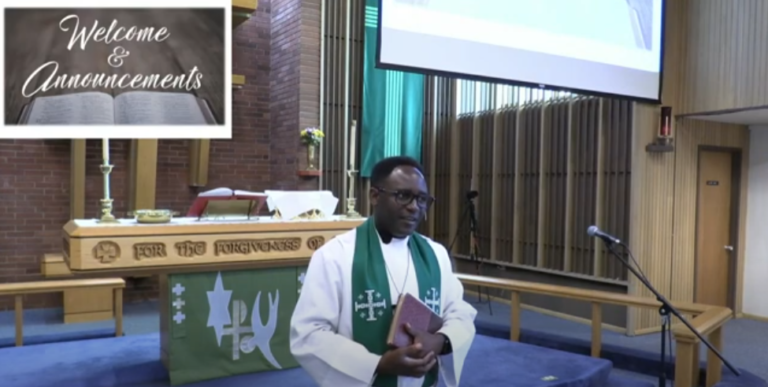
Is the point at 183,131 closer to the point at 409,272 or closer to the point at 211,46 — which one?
the point at 211,46

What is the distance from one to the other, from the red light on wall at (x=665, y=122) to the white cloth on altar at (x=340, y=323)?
4393 millimetres

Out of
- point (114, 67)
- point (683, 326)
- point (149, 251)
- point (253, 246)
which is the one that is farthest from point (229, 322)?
point (683, 326)

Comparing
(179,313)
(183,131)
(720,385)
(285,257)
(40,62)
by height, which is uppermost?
(40,62)

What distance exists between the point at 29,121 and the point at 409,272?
1525mm

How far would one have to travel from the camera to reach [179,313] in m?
3.19

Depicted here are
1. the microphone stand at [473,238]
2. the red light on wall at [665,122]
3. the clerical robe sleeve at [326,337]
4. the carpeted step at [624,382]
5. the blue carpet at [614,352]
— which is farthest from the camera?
the microphone stand at [473,238]

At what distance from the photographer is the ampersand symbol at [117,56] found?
225 cm

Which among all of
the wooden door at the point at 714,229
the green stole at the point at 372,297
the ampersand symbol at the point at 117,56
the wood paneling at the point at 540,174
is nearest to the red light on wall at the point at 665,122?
the wood paneling at the point at 540,174

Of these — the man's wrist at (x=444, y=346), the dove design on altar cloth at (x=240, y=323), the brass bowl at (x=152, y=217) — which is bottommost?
the dove design on altar cloth at (x=240, y=323)

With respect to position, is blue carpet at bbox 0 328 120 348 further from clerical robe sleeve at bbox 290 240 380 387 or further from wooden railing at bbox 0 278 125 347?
clerical robe sleeve at bbox 290 240 380 387

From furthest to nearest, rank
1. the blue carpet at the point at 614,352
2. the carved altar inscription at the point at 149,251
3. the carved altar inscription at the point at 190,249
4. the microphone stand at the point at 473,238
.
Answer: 1. the microphone stand at the point at 473,238
2. the blue carpet at the point at 614,352
3. the carved altar inscription at the point at 190,249
4. the carved altar inscription at the point at 149,251

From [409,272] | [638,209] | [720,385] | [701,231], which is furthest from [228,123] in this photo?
[701,231]

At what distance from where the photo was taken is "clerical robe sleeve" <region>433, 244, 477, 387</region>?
1.75 meters

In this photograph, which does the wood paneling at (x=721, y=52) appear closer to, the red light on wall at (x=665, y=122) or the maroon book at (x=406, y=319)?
the red light on wall at (x=665, y=122)
